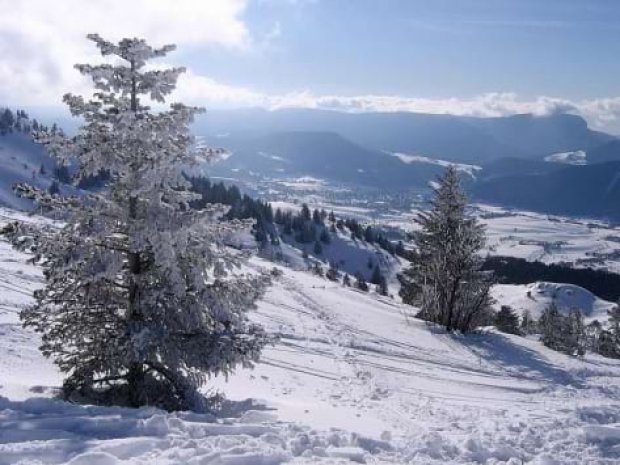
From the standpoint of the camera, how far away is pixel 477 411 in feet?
57.1

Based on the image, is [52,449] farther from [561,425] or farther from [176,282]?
[561,425]

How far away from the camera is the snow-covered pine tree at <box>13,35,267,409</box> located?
10.8 meters

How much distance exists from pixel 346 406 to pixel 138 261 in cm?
765

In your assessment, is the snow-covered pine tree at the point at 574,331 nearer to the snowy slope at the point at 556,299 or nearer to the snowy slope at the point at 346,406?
the snowy slope at the point at 346,406

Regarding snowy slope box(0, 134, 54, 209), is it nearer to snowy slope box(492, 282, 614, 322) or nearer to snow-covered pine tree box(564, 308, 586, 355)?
snow-covered pine tree box(564, 308, 586, 355)

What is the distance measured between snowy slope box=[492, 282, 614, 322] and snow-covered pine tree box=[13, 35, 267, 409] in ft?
496

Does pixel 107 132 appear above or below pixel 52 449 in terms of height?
above

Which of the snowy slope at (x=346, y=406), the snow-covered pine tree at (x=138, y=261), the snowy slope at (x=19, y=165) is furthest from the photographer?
the snowy slope at (x=19, y=165)

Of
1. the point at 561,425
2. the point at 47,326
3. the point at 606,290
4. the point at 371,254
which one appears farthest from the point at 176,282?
the point at 606,290

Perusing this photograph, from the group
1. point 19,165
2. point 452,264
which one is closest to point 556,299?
point 452,264

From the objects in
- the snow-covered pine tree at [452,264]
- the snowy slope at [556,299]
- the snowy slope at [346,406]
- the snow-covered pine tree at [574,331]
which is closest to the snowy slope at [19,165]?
the snow-covered pine tree at [574,331]

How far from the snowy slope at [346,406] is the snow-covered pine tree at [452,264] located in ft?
8.20

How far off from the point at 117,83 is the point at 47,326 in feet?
15.7

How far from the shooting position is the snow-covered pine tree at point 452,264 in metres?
36.5
